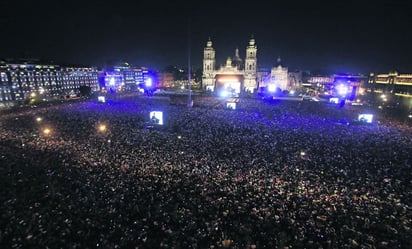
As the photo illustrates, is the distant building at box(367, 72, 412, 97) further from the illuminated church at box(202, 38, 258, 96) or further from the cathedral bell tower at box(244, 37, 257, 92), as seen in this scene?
the illuminated church at box(202, 38, 258, 96)

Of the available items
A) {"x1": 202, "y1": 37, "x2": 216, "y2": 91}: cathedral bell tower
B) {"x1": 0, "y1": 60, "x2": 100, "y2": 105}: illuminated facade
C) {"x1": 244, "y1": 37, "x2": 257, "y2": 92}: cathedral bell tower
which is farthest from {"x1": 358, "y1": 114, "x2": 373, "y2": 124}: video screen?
{"x1": 202, "y1": 37, "x2": 216, "y2": 91}: cathedral bell tower

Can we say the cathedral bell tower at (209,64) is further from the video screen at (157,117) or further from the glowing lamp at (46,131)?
the glowing lamp at (46,131)

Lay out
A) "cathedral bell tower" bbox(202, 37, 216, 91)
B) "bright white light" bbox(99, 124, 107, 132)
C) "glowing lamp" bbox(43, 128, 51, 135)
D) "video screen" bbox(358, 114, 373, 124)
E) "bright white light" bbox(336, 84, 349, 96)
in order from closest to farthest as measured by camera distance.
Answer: "glowing lamp" bbox(43, 128, 51, 135), "bright white light" bbox(99, 124, 107, 132), "video screen" bbox(358, 114, 373, 124), "bright white light" bbox(336, 84, 349, 96), "cathedral bell tower" bbox(202, 37, 216, 91)

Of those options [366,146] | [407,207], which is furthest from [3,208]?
[366,146]

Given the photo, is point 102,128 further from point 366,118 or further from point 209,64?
point 209,64

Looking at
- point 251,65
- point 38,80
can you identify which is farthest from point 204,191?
point 251,65

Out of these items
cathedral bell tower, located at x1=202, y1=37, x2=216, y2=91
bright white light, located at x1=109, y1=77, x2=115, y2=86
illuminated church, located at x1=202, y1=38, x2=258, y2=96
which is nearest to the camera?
illuminated church, located at x1=202, y1=38, x2=258, y2=96

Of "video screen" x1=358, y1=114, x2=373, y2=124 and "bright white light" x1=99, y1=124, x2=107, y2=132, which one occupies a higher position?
"video screen" x1=358, y1=114, x2=373, y2=124
